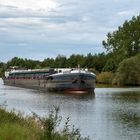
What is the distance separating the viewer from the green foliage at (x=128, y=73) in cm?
10569

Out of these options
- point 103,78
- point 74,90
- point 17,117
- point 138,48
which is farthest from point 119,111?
point 138,48

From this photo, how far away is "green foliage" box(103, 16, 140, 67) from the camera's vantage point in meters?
122

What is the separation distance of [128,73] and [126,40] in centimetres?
1896

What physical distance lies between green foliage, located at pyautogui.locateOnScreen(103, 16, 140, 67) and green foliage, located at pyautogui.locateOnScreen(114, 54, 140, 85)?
43.6 feet

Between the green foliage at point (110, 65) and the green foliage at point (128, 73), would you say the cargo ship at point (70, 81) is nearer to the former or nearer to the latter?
the green foliage at point (128, 73)

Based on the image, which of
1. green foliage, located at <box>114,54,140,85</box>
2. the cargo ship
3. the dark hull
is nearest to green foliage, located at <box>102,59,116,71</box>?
green foliage, located at <box>114,54,140,85</box>

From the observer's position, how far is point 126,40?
403 feet

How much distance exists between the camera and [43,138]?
15.3m

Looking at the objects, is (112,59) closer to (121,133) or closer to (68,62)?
(68,62)

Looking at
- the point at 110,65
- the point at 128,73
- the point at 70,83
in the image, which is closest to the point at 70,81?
the point at 70,83

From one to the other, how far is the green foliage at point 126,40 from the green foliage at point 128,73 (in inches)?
524

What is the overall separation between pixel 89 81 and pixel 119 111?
3405 centimetres

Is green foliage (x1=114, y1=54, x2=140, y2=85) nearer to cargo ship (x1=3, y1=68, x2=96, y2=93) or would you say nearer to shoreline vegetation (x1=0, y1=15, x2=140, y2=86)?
shoreline vegetation (x1=0, y1=15, x2=140, y2=86)

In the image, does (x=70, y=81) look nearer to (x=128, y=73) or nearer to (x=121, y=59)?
(x=128, y=73)
